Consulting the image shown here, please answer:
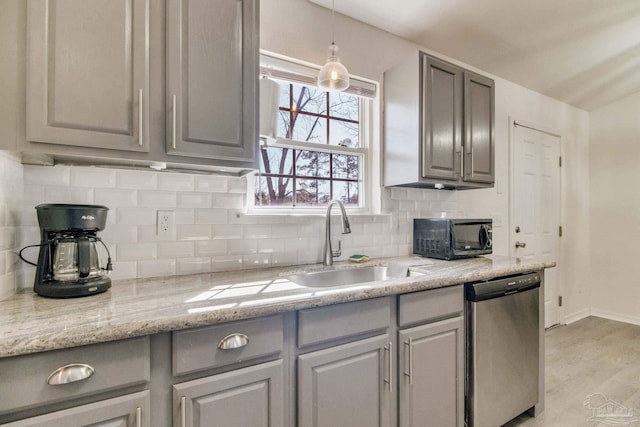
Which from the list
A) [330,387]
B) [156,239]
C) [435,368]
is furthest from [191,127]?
[435,368]

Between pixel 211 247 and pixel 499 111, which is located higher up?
pixel 499 111

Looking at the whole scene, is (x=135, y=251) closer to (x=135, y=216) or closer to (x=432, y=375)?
(x=135, y=216)

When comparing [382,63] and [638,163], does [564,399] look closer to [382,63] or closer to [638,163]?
[382,63]

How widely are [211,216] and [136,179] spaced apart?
1.22ft

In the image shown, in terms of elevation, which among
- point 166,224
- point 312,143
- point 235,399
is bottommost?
point 235,399

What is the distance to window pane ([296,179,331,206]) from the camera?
209 cm

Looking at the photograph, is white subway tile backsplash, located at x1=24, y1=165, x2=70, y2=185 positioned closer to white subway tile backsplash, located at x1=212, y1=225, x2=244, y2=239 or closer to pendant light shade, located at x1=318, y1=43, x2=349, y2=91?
white subway tile backsplash, located at x1=212, y1=225, x2=244, y2=239

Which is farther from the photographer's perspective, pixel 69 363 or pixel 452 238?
pixel 452 238

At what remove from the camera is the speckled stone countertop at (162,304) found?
2.74ft

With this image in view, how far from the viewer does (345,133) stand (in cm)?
230

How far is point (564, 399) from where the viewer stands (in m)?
2.16

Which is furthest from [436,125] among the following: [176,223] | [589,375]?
[589,375]

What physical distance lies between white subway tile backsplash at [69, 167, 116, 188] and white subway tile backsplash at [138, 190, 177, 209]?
124 mm

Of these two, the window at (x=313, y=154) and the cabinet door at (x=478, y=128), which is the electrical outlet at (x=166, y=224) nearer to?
the window at (x=313, y=154)
